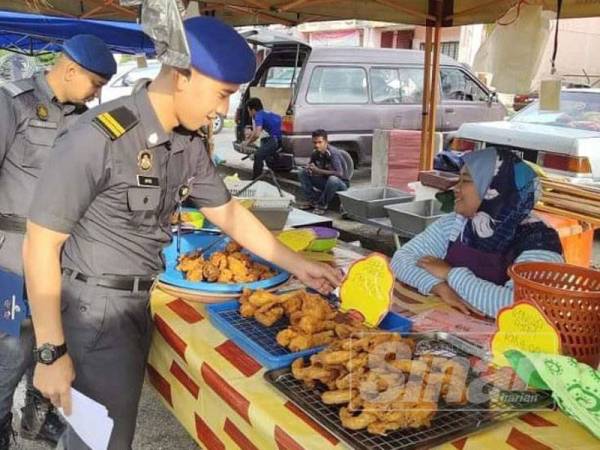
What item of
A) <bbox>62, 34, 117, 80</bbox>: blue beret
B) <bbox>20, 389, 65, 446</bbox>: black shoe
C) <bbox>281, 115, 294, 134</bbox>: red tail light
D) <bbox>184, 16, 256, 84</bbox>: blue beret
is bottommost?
<bbox>20, 389, 65, 446</bbox>: black shoe

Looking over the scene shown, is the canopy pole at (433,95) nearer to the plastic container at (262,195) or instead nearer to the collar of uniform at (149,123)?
the plastic container at (262,195)

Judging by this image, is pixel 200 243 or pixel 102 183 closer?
pixel 102 183

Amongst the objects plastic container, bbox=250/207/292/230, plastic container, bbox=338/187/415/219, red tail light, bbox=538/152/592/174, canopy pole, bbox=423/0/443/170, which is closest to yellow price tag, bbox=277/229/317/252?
plastic container, bbox=250/207/292/230

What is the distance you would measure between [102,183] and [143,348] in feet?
1.71

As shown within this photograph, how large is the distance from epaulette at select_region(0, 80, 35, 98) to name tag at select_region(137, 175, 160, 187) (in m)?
1.18

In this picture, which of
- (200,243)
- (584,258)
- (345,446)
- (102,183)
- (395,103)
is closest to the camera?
(345,446)

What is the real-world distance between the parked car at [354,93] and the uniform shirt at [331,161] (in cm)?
100

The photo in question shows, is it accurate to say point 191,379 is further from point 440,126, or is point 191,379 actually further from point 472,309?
point 440,126

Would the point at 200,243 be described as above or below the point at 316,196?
above

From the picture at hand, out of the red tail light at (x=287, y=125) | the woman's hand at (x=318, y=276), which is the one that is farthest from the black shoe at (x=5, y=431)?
the red tail light at (x=287, y=125)

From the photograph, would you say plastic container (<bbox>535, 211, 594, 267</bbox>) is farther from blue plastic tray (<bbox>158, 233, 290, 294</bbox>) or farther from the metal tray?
the metal tray

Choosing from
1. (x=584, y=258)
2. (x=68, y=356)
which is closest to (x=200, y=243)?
(x=68, y=356)

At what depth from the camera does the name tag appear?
1385 millimetres

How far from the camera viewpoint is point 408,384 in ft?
3.74
